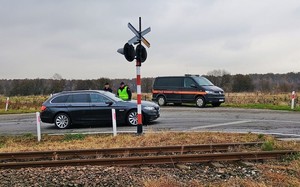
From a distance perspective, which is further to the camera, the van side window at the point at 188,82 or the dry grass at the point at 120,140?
the van side window at the point at 188,82

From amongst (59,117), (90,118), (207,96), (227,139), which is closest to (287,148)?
(227,139)

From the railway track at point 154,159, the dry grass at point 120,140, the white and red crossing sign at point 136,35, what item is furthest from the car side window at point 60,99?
the railway track at point 154,159

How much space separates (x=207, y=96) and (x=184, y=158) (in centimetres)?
1578

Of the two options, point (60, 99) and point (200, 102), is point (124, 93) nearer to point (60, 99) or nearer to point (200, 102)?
point (60, 99)

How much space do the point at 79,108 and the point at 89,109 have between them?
16.2 inches

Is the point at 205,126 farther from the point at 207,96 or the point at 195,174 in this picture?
the point at 207,96

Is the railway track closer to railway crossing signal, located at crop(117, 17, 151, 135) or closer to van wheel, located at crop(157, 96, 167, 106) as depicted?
railway crossing signal, located at crop(117, 17, 151, 135)

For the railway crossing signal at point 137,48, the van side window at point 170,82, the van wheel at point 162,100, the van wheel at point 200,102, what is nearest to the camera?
the railway crossing signal at point 137,48

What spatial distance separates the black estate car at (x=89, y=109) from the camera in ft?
48.2

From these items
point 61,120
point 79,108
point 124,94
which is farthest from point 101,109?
point 124,94

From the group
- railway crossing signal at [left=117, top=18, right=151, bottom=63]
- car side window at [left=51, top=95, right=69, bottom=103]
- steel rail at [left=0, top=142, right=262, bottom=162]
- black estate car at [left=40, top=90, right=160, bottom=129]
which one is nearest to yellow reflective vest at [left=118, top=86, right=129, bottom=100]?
black estate car at [left=40, top=90, right=160, bottom=129]

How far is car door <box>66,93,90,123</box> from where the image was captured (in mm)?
14828

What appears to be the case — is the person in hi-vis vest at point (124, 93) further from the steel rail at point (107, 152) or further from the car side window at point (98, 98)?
the steel rail at point (107, 152)

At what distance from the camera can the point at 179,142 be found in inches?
420
